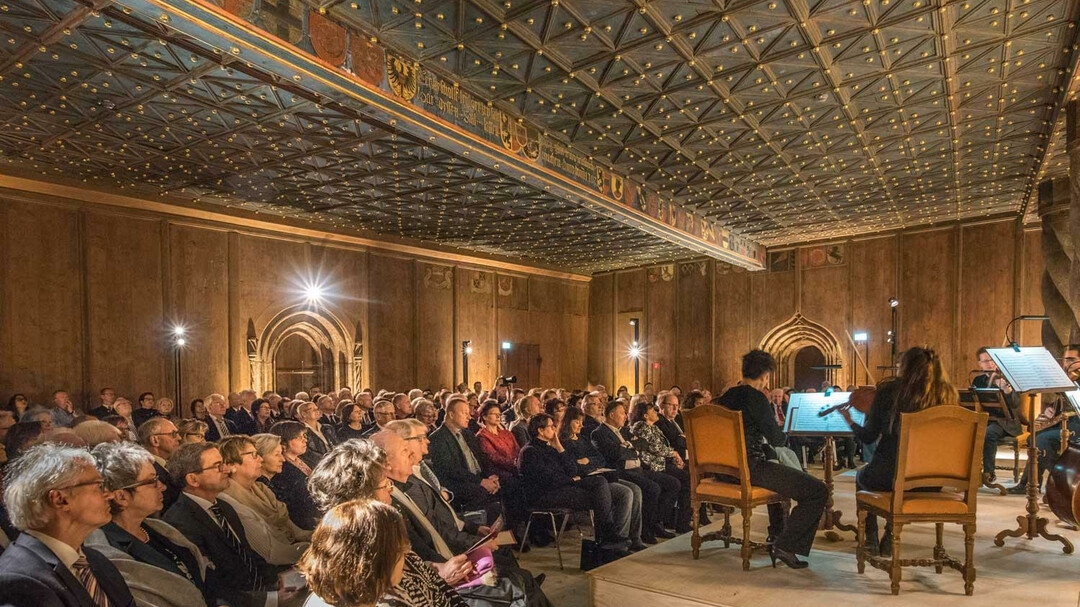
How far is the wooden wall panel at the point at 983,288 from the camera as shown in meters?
12.9

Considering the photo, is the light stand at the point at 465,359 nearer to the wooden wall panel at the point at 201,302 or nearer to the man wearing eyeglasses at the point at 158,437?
the wooden wall panel at the point at 201,302

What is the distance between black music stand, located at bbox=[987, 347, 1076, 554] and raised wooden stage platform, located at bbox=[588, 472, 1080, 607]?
0.29ft

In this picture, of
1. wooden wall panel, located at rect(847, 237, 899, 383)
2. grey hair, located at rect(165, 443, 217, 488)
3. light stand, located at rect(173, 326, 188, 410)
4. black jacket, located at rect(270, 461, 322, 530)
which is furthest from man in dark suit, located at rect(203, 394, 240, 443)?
wooden wall panel, located at rect(847, 237, 899, 383)

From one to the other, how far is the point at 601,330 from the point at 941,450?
15.7 metres

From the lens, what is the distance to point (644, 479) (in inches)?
216

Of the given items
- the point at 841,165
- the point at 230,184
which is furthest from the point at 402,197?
the point at 841,165

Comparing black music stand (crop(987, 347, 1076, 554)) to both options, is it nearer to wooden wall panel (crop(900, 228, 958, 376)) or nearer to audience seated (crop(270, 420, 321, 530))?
audience seated (crop(270, 420, 321, 530))

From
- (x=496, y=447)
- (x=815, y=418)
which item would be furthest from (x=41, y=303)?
(x=815, y=418)

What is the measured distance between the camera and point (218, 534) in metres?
2.71

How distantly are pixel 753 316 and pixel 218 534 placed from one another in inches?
602

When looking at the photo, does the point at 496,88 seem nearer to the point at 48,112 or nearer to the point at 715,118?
the point at 715,118

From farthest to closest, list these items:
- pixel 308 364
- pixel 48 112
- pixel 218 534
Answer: pixel 308 364 → pixel 48 112 → pixel 218 534

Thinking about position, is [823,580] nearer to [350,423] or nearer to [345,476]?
[345,476]

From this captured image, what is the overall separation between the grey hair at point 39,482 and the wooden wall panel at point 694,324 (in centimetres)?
1594
